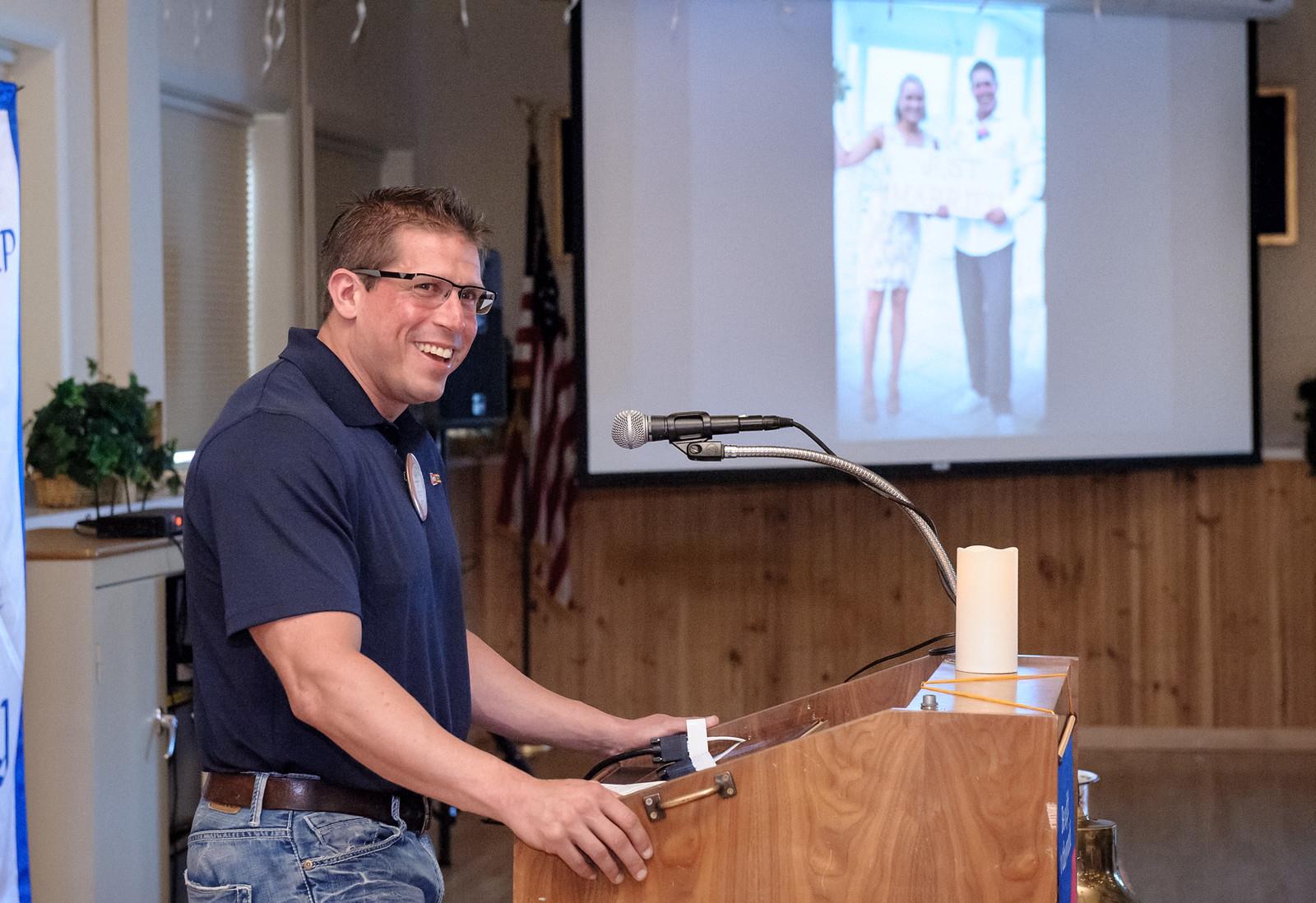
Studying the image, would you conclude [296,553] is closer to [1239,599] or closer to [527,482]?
[527,482]

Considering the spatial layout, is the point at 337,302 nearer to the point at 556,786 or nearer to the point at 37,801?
the point at 556,786

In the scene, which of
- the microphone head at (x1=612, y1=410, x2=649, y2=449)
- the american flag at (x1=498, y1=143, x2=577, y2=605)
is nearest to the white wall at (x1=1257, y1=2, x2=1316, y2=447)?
the american flag at (x1=498, y1=143, x2=577, y2=605)

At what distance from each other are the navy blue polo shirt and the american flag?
3.67 m

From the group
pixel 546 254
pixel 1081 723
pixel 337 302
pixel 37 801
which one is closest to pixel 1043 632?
pixel 1081 723

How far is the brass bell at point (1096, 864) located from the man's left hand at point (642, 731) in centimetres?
81

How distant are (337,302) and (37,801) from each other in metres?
1.98

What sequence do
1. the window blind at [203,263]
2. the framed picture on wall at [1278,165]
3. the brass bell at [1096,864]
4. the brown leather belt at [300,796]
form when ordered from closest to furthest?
the brown leather belt at [300,796], the brass bell at [1096,864], the window blind at [203,263], the framed picture on wall at [1278,165]

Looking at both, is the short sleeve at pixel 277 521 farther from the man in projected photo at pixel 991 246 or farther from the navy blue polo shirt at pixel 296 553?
the man in projected photo at pixel 991 246

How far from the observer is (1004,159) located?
512 centimetres

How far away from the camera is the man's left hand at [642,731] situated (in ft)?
6.19

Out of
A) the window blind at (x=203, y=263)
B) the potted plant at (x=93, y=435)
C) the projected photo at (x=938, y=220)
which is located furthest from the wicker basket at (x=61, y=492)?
the projected photo at (x=938, y=220)

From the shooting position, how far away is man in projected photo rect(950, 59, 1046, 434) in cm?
510

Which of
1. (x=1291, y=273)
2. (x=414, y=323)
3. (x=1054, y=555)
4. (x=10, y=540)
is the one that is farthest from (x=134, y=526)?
(x=1291, y=273)

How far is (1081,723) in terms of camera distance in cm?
572
